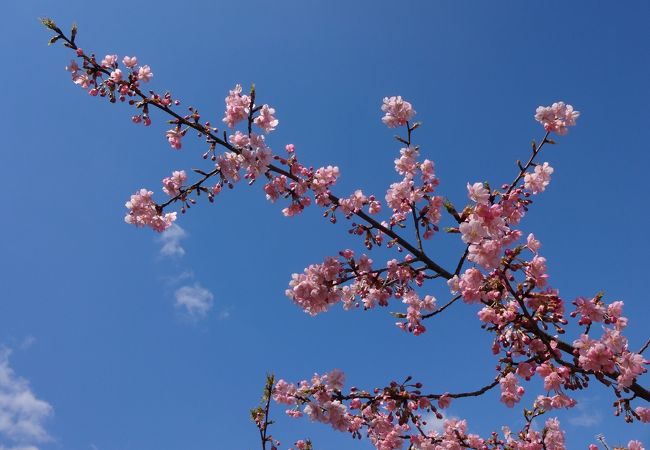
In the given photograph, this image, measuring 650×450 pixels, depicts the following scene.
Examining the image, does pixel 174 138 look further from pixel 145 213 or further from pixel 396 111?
pixel 396 111

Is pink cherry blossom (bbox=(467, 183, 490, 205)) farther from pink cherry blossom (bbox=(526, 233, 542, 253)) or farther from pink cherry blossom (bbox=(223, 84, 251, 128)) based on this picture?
pink cherry blossom (bbox=(223, 84, 251, 128))

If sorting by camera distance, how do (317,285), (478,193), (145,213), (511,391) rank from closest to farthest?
(478,193)
(511,391)
(317,285)
(145,213)

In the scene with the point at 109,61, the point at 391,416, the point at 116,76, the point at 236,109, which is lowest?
the point at 391,416

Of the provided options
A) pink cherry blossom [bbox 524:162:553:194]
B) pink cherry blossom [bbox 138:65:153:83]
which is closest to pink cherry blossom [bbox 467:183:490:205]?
pink cherry blossom [bbox 524:162:553:194]

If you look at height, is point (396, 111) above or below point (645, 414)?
above

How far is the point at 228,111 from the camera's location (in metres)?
6.45

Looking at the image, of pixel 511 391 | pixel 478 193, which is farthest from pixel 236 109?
pixel 511 391

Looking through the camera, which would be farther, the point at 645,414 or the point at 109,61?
the point at 109,61

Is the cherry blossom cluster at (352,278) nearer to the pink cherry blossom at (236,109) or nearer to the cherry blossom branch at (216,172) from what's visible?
the cherry blossom branch at (216,172)

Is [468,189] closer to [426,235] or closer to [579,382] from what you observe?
[426,235]

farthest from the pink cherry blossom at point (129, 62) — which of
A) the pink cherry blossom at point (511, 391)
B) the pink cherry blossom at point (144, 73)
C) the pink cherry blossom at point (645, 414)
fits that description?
the pink cherry blossom at point (645, 414)

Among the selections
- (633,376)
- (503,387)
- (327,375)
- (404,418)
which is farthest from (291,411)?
(633,376)

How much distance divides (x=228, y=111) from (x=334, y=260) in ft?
8.55

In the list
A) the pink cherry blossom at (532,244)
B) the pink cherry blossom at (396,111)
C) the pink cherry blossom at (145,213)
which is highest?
the pink cherry blossom at (396,111)
